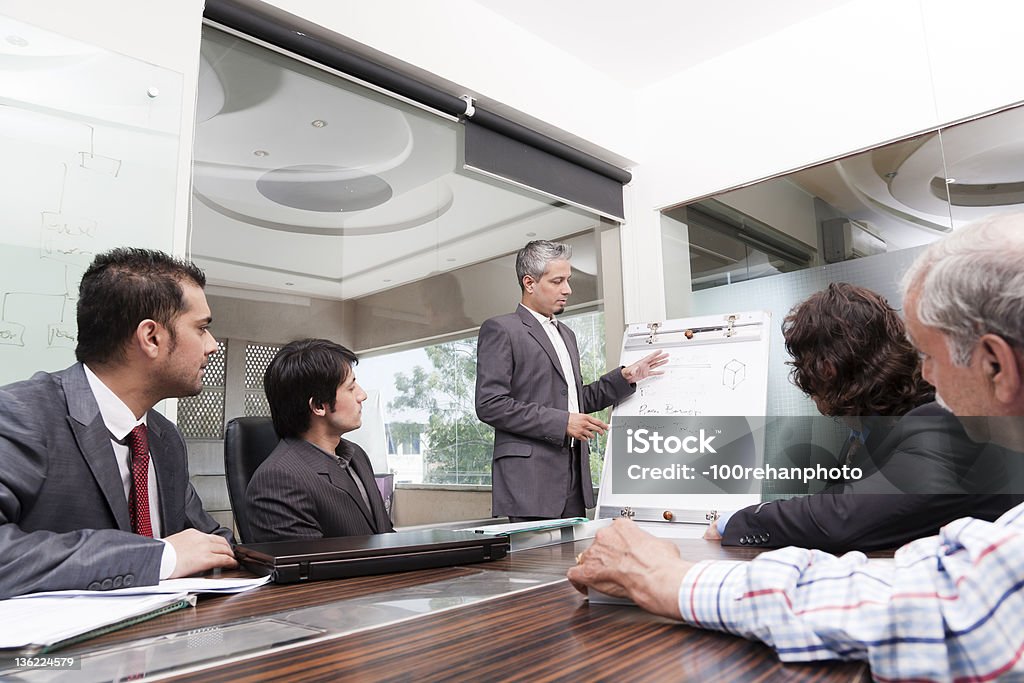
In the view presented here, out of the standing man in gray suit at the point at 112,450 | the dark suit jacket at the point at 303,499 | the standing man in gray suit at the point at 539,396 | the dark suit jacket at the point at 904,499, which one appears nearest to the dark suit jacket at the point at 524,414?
the standing man in gray suit at the point at 539,396

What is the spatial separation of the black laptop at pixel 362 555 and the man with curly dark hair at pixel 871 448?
57 centimetres

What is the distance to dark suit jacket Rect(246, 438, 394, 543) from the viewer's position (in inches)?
66.1

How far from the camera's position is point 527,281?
318 cm

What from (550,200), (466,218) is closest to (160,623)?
(466,218)

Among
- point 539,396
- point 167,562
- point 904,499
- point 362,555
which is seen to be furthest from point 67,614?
point 539,396

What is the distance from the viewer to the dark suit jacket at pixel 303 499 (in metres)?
1.68

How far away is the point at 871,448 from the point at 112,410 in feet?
→ 5.53

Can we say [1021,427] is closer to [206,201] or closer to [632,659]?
[632,659]

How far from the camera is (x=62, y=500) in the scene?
1289 millimetres

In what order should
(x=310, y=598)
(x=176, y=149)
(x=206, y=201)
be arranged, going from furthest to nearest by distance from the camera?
(x=206, y=201) → (x=176, y=149) → (x=310, y=598)

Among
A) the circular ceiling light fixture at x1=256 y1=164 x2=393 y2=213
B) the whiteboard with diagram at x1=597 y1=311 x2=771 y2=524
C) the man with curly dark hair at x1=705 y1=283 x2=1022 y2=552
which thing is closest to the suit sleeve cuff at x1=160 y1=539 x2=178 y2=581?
the man with curly dark hair at x1=705 y1=283 x2=1022 y2=552

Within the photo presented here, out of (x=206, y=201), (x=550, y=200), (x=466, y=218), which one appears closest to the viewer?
(x=206, y=201)

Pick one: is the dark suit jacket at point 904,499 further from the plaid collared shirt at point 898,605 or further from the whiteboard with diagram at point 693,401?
the whiteboard with diagram at point 693,401

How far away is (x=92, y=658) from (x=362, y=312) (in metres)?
2.30
